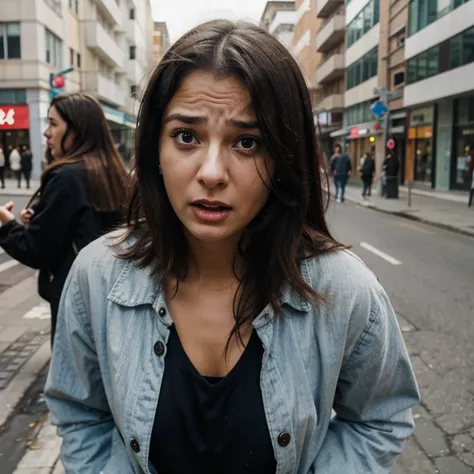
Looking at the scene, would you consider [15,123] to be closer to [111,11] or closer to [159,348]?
[111,11]

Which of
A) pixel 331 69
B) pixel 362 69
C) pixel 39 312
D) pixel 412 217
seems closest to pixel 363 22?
pixel 362 69

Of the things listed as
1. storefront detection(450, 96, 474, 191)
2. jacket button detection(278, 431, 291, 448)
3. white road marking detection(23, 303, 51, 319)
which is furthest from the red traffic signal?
jacket button detection(278, 431, 291, 448)

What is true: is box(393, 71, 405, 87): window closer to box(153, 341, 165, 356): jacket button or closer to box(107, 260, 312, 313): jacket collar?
box(107, 260, 312, 313): jacket collar

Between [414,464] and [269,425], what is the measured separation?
7.40 feet

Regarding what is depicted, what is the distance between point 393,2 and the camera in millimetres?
34688

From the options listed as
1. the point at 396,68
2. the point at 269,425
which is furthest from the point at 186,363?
the point at 396,68

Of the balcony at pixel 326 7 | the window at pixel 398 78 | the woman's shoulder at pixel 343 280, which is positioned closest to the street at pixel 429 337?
the woman's shoulder at pixel 343 280

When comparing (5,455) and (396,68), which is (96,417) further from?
(396,68)

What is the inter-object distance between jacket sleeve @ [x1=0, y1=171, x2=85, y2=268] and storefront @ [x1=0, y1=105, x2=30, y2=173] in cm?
2856

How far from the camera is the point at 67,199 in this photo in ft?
10.3

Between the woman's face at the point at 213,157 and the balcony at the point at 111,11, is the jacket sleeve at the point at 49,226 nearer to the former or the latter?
Answer: the woman's face at the point at 213,157

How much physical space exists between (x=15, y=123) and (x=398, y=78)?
2184 cm

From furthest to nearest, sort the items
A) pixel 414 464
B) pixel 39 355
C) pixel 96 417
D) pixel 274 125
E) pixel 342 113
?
pixel 342 113
pixel 39 355
pixel 414 464
pixel 96 417
pixel 274 125

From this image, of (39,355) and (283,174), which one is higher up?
(283,174)
